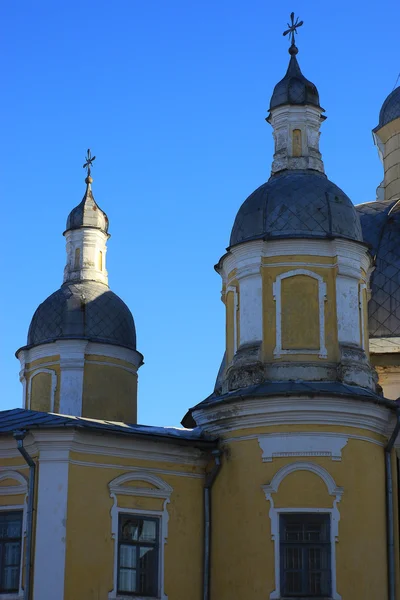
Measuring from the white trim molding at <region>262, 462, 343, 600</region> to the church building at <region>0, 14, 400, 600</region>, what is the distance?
0.02 m

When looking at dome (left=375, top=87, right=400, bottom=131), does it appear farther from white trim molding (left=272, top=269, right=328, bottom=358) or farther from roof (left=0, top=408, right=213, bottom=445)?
roof (left=0, top=408, right=213, bottom=445)

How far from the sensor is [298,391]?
17.9 metres

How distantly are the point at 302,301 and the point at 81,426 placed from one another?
14.2 ft

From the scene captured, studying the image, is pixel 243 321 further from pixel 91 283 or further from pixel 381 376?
pixel 91 283

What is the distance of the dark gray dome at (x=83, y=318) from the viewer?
83.0 ft

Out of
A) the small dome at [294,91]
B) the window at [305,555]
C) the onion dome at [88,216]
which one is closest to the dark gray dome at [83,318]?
the onion dome at [88,216]

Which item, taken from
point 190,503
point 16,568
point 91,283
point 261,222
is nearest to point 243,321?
point 261,222

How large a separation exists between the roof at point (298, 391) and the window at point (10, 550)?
139 inches

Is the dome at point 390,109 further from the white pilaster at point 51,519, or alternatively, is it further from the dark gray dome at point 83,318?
the white pilaster at point 51,519

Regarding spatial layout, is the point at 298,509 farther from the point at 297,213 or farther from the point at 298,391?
the point at 297,213

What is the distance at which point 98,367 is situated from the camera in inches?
988

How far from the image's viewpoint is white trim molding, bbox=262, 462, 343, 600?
17516 mm

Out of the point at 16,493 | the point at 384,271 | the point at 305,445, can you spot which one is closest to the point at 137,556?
the point at 16,493

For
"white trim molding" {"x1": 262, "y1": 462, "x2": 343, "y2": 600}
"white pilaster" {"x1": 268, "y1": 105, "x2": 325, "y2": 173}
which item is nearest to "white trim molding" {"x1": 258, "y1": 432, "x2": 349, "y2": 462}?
"white trim molding" {"x1": 262, "y1": 462, "x2": 343, "y2": 600}
